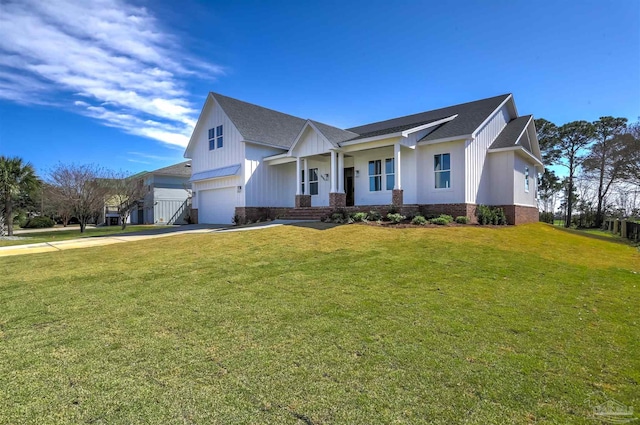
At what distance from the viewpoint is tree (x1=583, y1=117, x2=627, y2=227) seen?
31.7 m

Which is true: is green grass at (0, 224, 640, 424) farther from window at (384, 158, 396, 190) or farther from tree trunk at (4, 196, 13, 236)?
tree trunk at (4, 196, 13, 236)

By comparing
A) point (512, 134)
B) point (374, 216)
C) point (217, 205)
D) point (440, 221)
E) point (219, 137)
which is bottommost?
point (440, 221)

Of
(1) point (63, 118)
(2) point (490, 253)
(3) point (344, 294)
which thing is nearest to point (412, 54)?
(2) point (490, 253)

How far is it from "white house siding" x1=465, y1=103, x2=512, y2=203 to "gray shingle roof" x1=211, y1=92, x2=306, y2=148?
39.4 ft

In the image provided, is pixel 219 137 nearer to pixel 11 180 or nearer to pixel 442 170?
pixel 11 180

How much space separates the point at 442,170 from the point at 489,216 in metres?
3.14

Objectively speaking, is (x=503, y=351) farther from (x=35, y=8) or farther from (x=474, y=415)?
(x=35, y=8)

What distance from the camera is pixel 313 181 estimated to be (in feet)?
69.2

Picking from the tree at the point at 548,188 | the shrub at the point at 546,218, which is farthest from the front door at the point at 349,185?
the tree at the point at 548,188

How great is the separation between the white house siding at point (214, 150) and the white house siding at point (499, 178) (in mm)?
14474

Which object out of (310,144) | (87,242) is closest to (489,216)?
(310,144)

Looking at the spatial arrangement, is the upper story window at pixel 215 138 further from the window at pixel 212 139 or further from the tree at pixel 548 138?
the tree at pixel 548 138

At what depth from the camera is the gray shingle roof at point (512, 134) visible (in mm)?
17438

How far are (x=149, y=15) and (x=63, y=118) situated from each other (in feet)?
56.3
